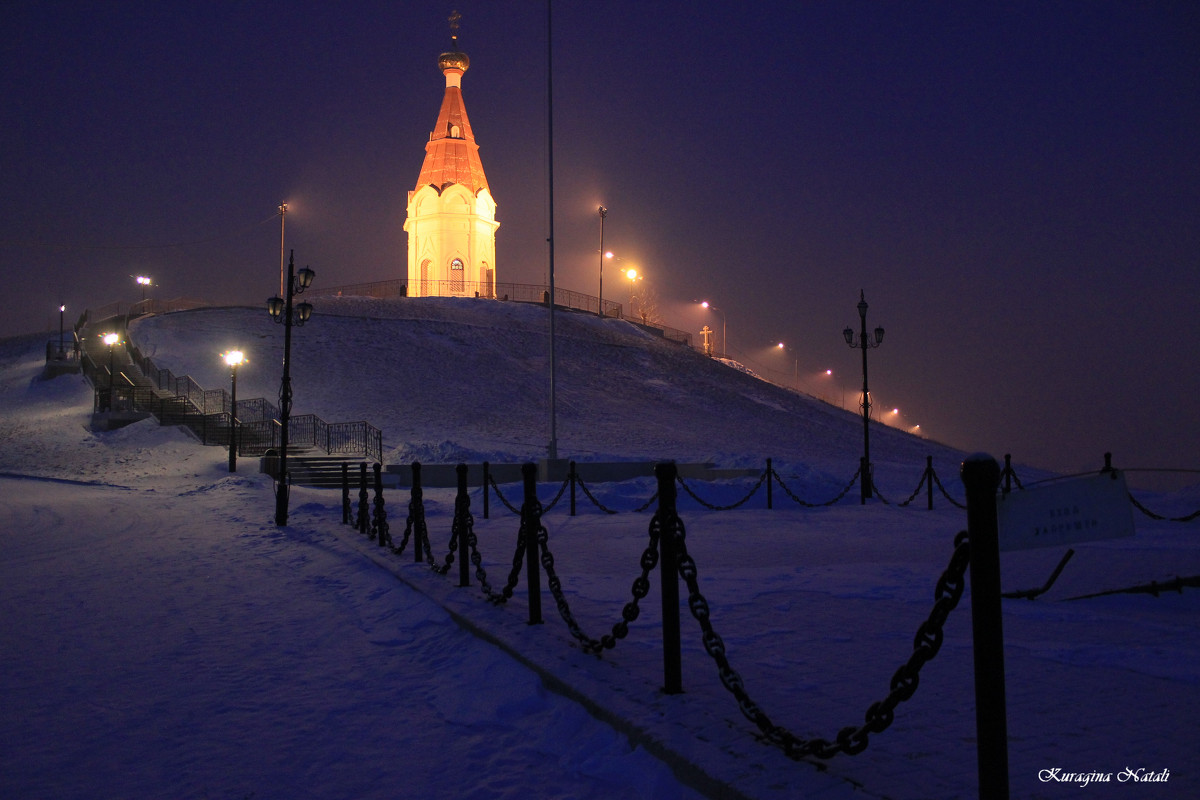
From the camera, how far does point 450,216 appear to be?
69.4 meters

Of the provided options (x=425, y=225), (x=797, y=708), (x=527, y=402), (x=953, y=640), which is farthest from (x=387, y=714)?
(x=425, y=225)

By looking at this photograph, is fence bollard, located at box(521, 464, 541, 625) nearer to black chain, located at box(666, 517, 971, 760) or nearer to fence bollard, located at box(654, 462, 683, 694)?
fence bollard, located at box(654, 462, 683, 694)

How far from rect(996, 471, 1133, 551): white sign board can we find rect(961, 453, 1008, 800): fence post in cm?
15

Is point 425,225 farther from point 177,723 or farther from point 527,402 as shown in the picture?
point 177,723

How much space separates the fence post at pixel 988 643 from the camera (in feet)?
8.66

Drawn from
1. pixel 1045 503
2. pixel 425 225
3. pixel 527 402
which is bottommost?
pixel 1045 503

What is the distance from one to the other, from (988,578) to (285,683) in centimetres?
463

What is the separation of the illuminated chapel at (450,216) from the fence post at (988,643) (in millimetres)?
65930

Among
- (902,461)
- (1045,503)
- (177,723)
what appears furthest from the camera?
(902,461)

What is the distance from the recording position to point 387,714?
4816 mm

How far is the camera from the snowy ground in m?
3.72

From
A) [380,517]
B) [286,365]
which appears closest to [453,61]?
[286,365]

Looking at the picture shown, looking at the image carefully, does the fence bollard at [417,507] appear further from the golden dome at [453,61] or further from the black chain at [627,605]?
the golden dome at [453,61]

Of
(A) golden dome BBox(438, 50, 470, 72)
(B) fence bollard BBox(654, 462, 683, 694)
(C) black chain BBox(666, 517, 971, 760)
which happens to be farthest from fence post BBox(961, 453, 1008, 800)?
(A) golden dome BBox(438, 50, 470, 72)
